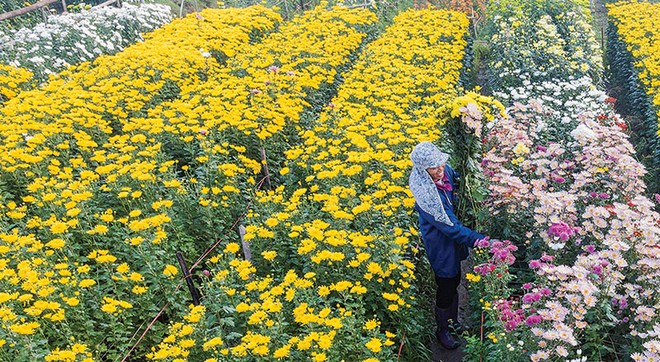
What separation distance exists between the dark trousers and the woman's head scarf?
0.56 meters

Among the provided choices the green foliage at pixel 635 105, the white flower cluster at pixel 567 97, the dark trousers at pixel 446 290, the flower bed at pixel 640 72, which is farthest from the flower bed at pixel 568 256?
the flower bed at pixel 640 72

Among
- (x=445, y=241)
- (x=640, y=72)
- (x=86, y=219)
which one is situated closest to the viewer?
(x=445, y=241)

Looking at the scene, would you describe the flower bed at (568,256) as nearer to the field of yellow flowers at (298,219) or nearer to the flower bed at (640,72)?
the field of yellow flowers at (298,219)

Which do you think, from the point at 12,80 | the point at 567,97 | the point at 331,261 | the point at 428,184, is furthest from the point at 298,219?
the point at 12,80

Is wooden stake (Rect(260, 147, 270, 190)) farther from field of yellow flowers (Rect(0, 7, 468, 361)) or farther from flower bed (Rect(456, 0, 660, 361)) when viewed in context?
flower bed (Rect(456, 0, 660, 361))

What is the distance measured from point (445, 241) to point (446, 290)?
1.50 feet

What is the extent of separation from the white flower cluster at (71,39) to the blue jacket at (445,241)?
7.02 meters

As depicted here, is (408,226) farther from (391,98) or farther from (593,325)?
(391,98)

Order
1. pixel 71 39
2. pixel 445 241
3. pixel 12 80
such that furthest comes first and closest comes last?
1. pixel 71 39
2. pixel 12 80
3. pixel 445 241

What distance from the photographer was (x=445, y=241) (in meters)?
4.12

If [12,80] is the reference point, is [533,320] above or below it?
below

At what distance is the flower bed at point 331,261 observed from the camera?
3443mm

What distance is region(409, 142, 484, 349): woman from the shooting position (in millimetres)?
3979

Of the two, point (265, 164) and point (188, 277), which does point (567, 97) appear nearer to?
point (265, 164)
